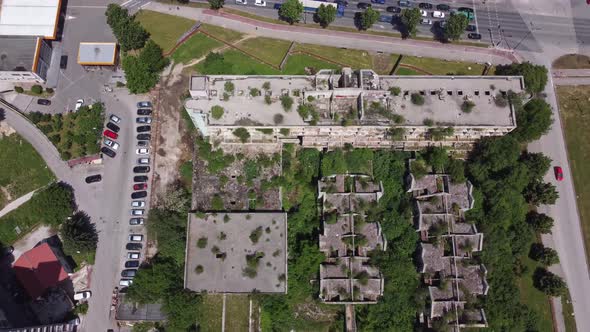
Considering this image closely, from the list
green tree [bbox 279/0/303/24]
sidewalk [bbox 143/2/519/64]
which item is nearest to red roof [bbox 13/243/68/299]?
sidewalk [bbox 143/2/519/64]

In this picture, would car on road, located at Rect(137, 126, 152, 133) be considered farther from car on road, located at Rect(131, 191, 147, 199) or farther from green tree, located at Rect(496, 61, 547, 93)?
green tree, located at Rect(496, 61, 547, 93)

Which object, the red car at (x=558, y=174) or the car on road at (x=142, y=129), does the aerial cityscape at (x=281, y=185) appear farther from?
the car on road at (x=142, y=129)

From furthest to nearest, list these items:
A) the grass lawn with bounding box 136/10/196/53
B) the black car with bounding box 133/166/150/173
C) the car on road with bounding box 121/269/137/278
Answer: the grass lawn with bounding box 136/10/196/53 → the black car with bounding box 133/166/150/173 → the car on road with bounding box 121/269/137/278

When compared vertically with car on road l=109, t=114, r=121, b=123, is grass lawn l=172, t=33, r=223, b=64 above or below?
above

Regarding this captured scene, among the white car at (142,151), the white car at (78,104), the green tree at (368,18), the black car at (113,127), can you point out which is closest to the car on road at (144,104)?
the black car at (113,127)

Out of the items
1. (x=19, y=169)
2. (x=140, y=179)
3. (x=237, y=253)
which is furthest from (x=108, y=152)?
(x=237, y=253)
